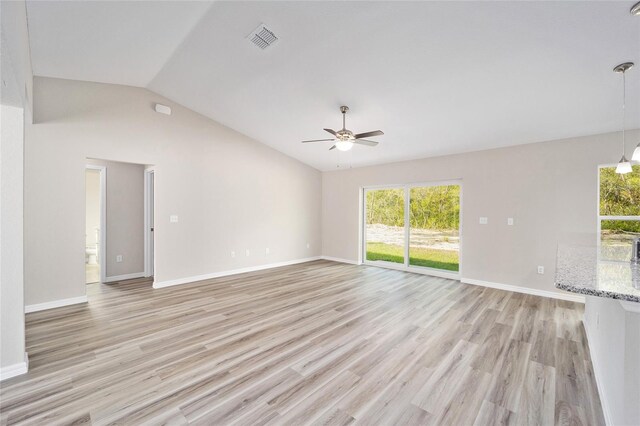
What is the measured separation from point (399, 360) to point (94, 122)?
531 cm

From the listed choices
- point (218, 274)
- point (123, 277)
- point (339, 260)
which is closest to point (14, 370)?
point (218, 274)

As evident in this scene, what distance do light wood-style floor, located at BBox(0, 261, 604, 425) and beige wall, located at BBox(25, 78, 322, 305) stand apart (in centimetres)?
91

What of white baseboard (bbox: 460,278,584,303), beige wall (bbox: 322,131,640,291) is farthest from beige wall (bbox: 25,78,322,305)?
white baseboard (bbox: 460,278,584,303)

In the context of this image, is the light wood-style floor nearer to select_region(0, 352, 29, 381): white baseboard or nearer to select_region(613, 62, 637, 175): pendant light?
select_region(0, 352, 29, 381): white baseboard

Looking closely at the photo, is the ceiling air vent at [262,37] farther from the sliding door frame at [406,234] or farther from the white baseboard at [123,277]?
the white baseboard at [123,277]

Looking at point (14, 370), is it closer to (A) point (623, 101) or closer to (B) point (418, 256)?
Result: (B) point (418, 256)

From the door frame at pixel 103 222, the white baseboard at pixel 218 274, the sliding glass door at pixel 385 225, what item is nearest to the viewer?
the white baseboard at pixel 218 274

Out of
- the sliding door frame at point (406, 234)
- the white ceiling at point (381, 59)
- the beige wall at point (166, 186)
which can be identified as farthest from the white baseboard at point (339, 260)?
the white ceiling at point (381, 59)

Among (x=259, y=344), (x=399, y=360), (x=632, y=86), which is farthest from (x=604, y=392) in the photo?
(x=632, y=86)

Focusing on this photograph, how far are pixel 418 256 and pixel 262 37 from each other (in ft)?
17.1

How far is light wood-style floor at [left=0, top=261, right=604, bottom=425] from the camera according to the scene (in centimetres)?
183

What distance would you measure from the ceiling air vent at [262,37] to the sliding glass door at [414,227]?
4308 millimetres

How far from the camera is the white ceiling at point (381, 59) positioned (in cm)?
244

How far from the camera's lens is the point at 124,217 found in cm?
543
